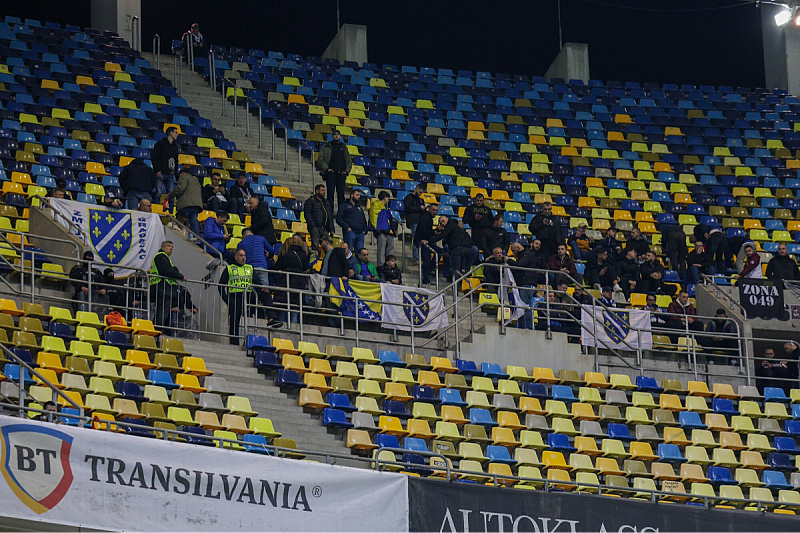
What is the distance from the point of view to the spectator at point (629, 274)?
22750mm

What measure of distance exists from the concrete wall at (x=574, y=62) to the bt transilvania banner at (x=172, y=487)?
22460mm

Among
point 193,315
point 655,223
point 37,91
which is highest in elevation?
point 37,91

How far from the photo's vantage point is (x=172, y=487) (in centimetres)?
1233

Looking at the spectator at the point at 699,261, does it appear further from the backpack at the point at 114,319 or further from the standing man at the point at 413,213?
the backpack at the point at 114,319

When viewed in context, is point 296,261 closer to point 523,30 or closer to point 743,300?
point 743,300

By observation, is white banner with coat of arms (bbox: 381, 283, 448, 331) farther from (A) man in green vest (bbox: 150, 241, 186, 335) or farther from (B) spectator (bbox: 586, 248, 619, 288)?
(B) spectator (bbox: 586, 248, 619, 288)

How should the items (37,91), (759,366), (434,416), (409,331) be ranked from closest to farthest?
(434,416), (409,331), (759,366), (37,91)

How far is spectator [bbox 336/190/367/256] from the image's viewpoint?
21.3 metres

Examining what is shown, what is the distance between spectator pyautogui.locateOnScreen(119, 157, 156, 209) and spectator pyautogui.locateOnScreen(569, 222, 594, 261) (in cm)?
762

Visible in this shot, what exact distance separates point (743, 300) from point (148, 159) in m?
10.2

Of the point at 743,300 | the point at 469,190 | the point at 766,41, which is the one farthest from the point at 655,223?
the point at 766,41

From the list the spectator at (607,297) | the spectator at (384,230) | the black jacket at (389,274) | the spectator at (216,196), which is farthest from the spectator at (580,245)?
the spectator at (216,196)

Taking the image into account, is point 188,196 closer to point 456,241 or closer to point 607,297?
point 456,241

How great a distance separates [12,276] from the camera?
1777cm
